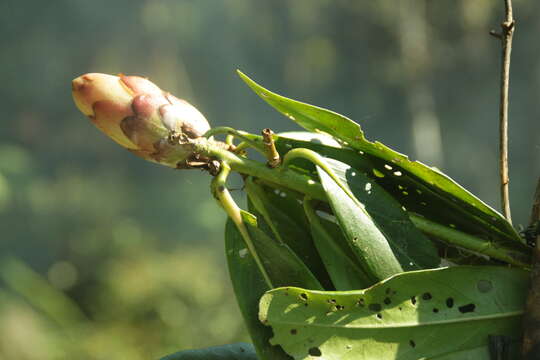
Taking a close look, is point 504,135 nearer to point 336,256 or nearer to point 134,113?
point 336,256

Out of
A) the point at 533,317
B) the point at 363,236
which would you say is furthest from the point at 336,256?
the point at 533,317

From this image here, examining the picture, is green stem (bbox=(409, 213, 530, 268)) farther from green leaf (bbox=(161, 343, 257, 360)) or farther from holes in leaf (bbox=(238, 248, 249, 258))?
green leaf (bbox=(161, 343, 257, 360))

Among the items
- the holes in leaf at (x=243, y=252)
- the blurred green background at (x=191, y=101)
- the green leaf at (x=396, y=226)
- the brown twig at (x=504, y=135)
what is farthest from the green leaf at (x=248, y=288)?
the blurred green background at (x=191, y=101)

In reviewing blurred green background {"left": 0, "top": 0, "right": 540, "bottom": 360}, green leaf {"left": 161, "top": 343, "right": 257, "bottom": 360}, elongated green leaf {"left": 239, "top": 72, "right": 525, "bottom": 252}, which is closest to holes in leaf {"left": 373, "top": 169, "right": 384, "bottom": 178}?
elongated green leaf {"left": 239, "top": 72, "right": 525, "bottom": 252}

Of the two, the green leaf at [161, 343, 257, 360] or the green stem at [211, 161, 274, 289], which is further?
the green leaf at [161, 343, 257, 360]

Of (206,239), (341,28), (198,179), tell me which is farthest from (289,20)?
(206,239)

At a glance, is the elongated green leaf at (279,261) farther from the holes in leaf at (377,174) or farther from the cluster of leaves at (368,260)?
the holes in leaf at (377,174)

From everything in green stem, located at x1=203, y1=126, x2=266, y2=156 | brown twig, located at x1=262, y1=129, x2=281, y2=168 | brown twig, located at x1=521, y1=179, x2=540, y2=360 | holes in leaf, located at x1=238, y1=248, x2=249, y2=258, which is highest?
green stem, located at x1=203, y1=126, x2=266, y2=156
